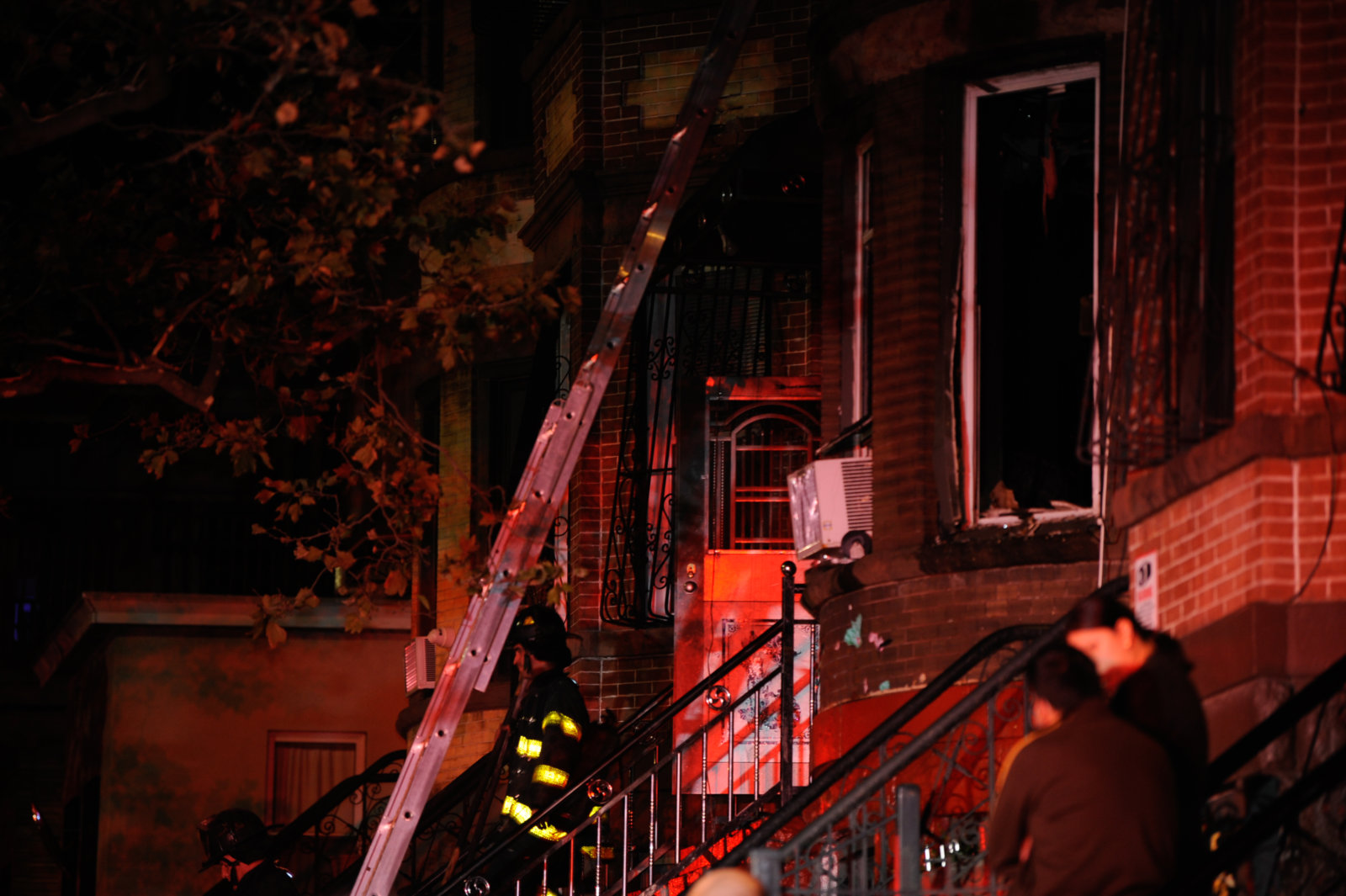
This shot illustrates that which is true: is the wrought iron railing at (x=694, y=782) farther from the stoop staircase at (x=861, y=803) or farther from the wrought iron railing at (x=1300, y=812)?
the wrought iron railing at (x=1300, y=812)

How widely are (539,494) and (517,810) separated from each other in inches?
112

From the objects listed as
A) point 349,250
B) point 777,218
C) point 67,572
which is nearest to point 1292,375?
point 349,250

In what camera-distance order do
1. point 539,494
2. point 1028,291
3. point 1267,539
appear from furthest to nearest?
point 1028,291, point 539,494, point 1267,539

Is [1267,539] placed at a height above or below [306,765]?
above

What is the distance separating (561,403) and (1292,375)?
3.57 metres

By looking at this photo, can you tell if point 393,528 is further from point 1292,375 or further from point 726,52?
point 1292,375

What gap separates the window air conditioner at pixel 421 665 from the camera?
17250 millimetres

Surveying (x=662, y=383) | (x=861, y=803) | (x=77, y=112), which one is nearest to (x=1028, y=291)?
(x=861, y=803)

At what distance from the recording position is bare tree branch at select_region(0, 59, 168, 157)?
886 cm

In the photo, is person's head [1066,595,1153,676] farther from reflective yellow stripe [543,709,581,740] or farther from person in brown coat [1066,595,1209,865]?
reflective yellow stripe [543,709,581,740]

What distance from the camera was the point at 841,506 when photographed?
1112 centimetres

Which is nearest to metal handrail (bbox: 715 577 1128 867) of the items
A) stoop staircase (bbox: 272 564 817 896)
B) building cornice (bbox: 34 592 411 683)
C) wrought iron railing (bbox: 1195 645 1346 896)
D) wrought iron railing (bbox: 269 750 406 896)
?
wrought iron railing (bbox: 1195 645 1346 896)

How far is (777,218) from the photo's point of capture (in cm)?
1354

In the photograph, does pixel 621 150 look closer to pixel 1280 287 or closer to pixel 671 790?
pixel 671 790
